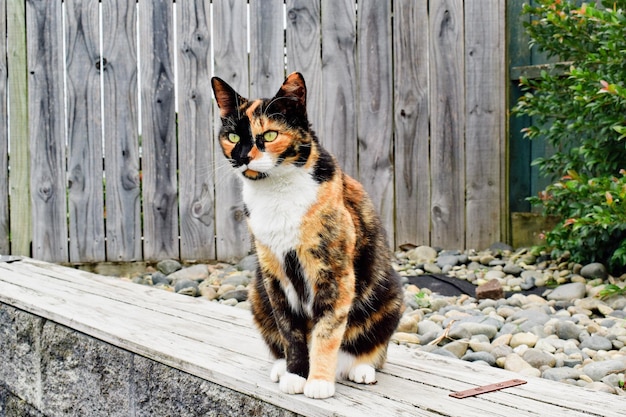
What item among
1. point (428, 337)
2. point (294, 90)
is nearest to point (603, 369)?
point (428, 337)

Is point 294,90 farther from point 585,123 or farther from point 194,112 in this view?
point 194,112

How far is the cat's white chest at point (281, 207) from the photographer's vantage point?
69.1 inches

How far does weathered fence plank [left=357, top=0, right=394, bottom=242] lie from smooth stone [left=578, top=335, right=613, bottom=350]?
70.5 inches

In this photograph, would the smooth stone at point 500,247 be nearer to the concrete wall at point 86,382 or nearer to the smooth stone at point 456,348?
the smooth stone at point 456,348

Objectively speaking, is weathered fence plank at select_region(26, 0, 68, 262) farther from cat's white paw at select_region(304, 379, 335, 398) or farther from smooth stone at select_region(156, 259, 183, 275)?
cat's white paw at select_region(304, 379, 335, 398)

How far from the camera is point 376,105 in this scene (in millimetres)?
4379

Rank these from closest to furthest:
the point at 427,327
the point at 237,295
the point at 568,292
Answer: the point at 427,327 → the point at 568,292 → the point at 237,295

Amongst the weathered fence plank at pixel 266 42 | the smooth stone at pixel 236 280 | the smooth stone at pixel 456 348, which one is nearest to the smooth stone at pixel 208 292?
the smooth stone at pixel 236 280

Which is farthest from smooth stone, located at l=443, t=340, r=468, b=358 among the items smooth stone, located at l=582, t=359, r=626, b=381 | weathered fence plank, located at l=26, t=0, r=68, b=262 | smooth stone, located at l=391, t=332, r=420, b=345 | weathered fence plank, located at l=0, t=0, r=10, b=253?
weathered fence plank, located at l=0, t=0, r=10, b=253

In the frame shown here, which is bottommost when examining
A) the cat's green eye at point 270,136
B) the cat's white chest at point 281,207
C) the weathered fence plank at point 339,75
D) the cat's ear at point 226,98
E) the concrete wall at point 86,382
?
the concrete wall at point 86,382

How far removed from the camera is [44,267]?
3.89 m

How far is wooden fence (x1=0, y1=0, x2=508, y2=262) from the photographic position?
4.30m

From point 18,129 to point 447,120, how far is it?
263 centimetres

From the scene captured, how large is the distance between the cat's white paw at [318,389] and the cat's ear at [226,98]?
2.39 feet
